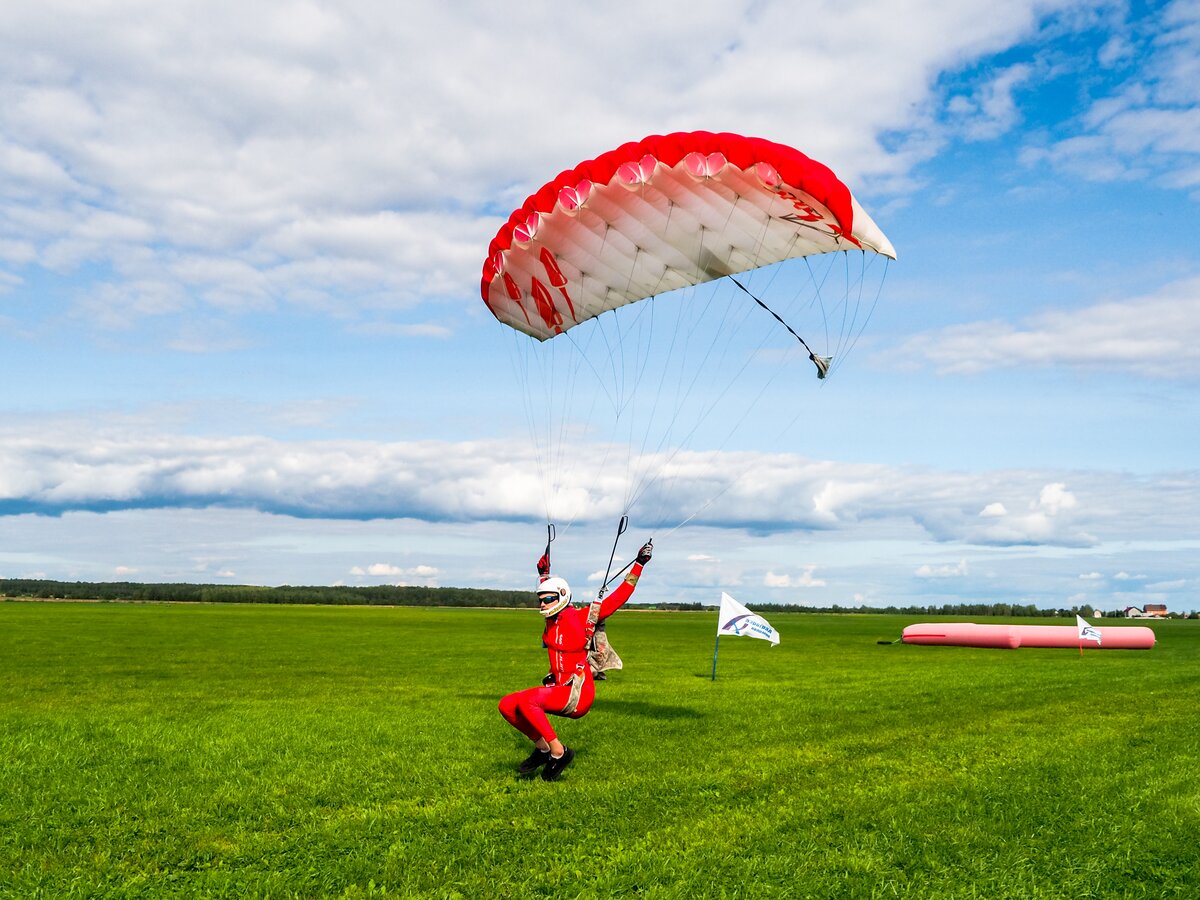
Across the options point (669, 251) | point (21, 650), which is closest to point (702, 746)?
point (669, 251)

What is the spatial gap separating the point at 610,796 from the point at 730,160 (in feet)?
27.1

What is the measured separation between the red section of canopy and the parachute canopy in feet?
0.05

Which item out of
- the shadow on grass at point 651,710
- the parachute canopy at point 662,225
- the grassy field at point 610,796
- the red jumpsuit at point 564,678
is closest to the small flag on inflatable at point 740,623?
the grassy field at point 610,796

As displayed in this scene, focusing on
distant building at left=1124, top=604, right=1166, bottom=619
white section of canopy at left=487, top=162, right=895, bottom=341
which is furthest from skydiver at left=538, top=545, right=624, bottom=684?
distant building at left=1124, top=604, right=1166, bottom=619

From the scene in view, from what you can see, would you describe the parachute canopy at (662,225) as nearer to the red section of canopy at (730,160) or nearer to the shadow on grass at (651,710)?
the red section of canopy at (730,160)

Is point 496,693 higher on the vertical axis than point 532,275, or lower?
lower

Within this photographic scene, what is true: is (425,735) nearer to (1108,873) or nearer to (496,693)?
(496,693)

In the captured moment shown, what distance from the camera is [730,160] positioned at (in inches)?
500

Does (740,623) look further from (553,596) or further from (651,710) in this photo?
(553,596)

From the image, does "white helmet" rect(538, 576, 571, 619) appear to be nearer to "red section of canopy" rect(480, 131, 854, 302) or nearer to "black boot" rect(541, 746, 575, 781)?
"black boot" rect(541, 746, 575, 781)

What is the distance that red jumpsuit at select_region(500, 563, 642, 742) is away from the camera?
1059 cm

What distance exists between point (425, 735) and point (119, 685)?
11.7 metres

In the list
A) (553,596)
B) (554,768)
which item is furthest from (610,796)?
(553,596)

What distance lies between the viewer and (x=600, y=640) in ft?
42.6
